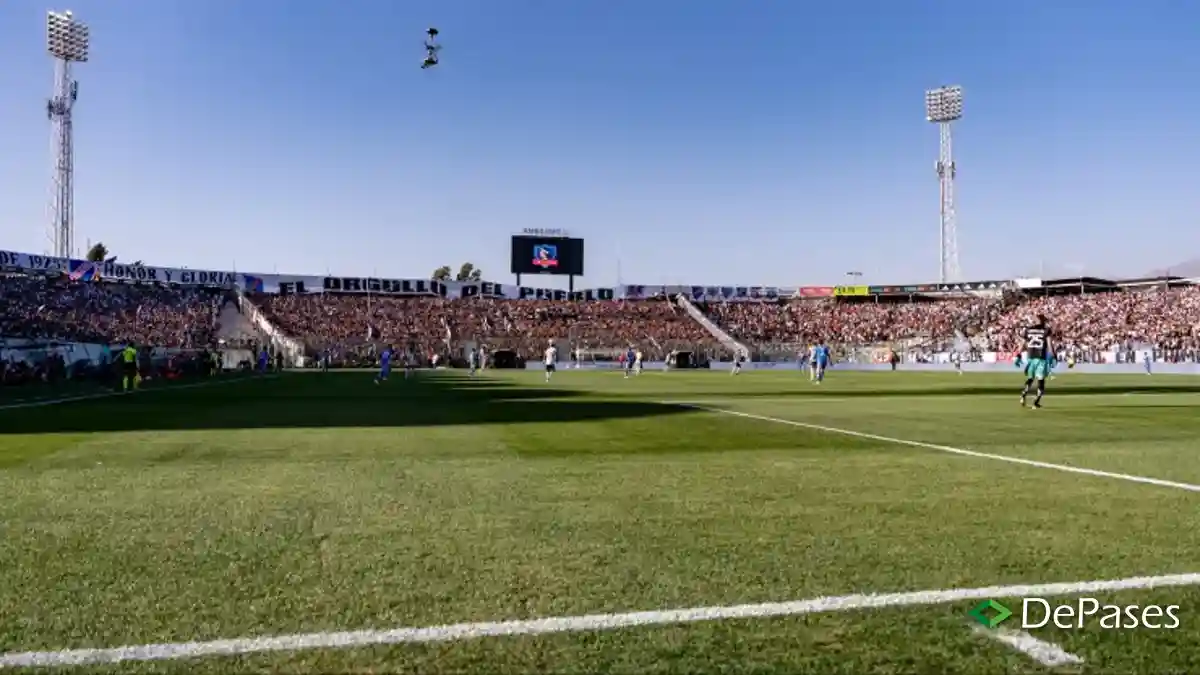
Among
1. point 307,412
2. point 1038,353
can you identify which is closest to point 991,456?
point 1038,353

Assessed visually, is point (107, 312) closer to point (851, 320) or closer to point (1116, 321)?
point (851, 320)

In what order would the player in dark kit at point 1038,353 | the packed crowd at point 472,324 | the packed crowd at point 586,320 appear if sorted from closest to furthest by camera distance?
the player in dark kit at point 1038,353 → the packed crowd at point 586,320 → the packed crowd at point 472,324

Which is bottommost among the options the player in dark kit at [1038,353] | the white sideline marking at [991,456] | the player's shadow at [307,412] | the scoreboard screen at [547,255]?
the player's shadow at [307,412]

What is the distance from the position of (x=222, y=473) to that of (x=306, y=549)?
4.44 m

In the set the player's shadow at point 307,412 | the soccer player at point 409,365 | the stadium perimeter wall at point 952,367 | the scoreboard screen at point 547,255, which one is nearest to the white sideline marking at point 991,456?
the player's shadow at point 307,412

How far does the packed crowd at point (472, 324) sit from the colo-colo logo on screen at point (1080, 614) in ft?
237

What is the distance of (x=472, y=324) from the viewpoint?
87.9 meters

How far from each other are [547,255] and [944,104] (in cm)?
4218

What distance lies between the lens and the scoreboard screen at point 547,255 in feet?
299

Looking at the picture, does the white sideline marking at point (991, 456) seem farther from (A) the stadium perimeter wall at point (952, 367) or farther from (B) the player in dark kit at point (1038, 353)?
(A) the stadium perimeter wall at point (952, 367)

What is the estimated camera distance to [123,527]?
22.0ft

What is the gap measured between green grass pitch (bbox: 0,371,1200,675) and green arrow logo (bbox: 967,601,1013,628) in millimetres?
76

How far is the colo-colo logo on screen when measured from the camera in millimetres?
4328

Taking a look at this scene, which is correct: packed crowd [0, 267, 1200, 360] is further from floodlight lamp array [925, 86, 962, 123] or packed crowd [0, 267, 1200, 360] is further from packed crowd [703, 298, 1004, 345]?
floodlight lamp array [925, 86, 962, 123]
